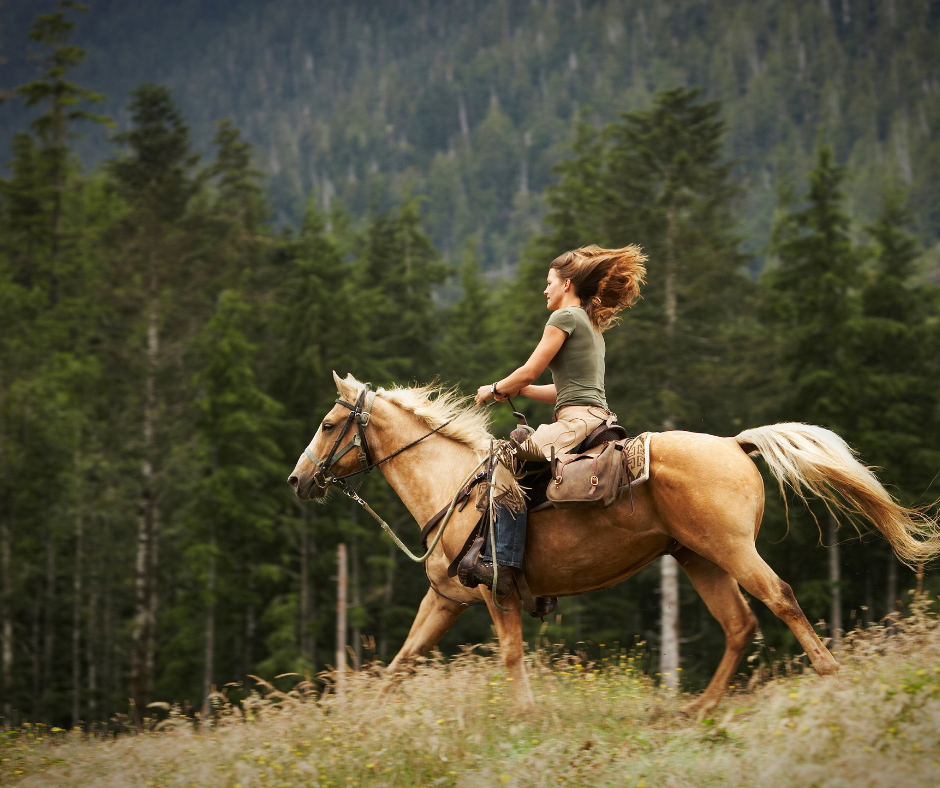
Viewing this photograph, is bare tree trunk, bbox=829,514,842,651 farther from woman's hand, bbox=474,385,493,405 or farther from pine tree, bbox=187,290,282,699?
woman's hand, bbox=474,385,493,405

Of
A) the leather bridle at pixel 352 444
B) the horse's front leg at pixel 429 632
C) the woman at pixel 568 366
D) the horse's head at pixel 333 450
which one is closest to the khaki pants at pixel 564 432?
the woman at pixel 568 366

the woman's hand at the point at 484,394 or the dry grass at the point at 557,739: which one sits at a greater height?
the woman's hand at the point at 484,394

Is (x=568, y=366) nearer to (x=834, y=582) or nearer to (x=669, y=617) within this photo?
(x=669, y=617)

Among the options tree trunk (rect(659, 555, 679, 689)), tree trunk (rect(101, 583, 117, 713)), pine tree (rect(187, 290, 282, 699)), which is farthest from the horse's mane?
tree trunk (rect(101, 583, 117, 713))

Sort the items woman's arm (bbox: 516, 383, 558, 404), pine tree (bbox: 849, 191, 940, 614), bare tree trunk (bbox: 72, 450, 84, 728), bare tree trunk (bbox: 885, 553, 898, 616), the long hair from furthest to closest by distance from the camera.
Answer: bare tree trunk (bbox: 72, 450, 84, 728)
bare tree trunk (bbox: 885, 553, 898, 616)
pine tree (bbox: 849, 191, 940, 614)
woman's arm (bbox: 516, 383, 558, 404)
the long hair

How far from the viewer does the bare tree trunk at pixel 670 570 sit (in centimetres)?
1831

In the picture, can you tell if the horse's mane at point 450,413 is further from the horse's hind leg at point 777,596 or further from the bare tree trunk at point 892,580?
the bare tree trunk at point 892,580

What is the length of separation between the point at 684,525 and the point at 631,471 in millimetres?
487

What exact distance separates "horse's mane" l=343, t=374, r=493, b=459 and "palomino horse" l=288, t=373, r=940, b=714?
1cm

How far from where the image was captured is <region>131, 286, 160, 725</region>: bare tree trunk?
840 inches

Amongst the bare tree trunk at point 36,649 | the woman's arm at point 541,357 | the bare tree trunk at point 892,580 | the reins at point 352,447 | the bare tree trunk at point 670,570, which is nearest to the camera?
the woman's arm at point 541,357

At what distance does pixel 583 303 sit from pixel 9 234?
37.8m

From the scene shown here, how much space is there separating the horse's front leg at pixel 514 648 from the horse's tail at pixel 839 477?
2000 mm

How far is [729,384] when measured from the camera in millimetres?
21906
